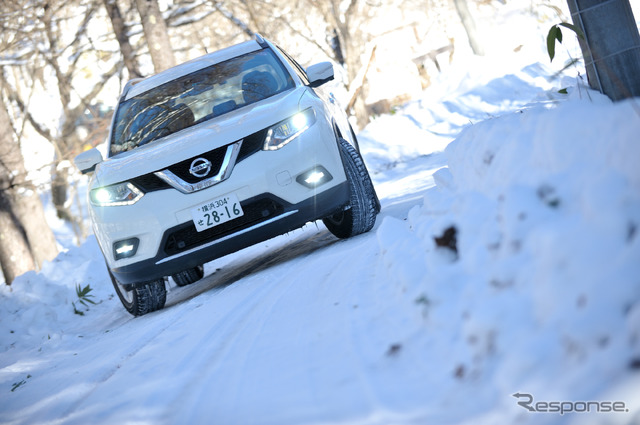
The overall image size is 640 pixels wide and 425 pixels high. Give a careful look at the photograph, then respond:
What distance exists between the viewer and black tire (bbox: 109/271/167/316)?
554 cm

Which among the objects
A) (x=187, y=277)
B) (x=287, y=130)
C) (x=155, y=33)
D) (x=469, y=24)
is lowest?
(x=187, y=277)

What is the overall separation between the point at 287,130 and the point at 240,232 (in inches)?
30.2

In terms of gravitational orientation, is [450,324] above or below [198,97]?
below

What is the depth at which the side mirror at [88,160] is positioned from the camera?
5609mm

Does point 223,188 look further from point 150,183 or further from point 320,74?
point 320,74

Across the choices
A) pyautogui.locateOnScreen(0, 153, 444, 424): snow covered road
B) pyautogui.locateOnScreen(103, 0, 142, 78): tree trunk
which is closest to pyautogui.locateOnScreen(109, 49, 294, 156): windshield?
pyautogui.locateOnScreen(0, 153, 444, 424): snow covered road

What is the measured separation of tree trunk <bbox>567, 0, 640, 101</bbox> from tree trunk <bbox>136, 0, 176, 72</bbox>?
10.3 meters

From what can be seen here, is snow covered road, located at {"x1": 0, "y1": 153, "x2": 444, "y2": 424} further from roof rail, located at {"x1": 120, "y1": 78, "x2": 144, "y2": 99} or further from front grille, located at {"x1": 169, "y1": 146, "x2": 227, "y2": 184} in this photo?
roof rail, located at {"x1": 120, "y1": 78, "x2": 144, "y2": 99}

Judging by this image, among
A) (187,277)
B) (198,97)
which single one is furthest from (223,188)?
(187,277)

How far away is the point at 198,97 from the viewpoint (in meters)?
5.94

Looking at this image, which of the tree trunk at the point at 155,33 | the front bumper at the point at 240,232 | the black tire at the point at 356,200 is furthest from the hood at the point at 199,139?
the tree trunk at the point at 155,33

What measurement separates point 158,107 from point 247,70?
0.80 m

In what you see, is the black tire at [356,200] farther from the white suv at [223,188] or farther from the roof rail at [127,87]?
the roof rail at [127,87]

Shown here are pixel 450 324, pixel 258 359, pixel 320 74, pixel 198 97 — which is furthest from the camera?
pixel 198 97
